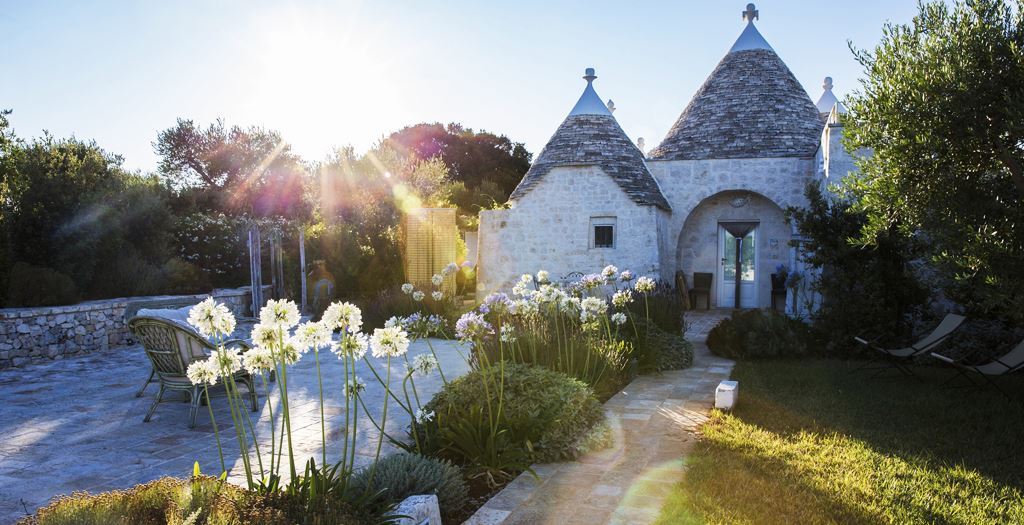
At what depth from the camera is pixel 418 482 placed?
11.4 ft

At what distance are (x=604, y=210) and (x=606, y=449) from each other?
1097cm

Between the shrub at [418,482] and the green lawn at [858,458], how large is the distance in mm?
1120

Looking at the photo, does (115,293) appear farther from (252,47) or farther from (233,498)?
(233,498)

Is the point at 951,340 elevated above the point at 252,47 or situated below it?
below

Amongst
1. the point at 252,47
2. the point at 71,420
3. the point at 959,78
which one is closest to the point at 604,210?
Answer: the point at 252,47

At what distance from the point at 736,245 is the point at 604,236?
11.1ft

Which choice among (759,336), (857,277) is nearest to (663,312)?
(759,336)

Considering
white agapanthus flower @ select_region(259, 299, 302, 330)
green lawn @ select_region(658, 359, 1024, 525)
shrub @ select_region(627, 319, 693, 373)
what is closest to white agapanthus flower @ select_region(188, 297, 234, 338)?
white agapanthus flower @ select_region(259, 299, 302, 330)

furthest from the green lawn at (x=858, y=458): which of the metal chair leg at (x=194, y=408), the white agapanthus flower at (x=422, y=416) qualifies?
the metal chair leg at (x=194, y=408)

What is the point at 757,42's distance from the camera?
16656mm

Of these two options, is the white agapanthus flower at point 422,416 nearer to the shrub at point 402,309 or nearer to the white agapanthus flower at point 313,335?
the white agapanthus flower at point 313,335

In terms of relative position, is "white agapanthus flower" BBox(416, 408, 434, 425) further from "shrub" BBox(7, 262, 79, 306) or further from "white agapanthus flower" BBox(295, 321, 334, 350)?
"shrub" BBox(7, 262, 79, 306)

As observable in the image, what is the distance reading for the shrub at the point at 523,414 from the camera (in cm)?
438

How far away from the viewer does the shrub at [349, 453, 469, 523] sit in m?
3.39
